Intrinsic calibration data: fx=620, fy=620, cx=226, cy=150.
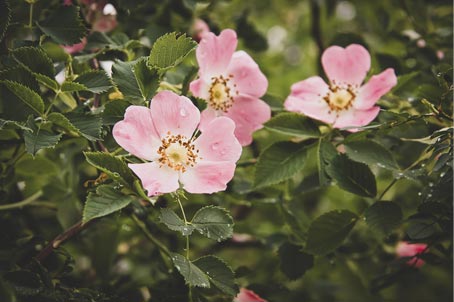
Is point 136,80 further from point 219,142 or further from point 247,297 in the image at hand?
point 247,297

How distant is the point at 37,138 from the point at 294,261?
0.54 metres

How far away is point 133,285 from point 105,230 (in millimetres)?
183

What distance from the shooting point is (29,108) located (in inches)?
37.7

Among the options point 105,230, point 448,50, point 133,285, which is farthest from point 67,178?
point 448,50

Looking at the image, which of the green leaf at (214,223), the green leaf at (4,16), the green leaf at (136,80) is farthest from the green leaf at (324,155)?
the green leaf at (4,16)

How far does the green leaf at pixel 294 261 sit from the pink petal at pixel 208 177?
304mm

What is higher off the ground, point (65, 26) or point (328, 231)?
point (65, 26)

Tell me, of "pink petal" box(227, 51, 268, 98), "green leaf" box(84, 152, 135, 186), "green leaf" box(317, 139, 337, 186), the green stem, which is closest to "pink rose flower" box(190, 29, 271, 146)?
"pink petal" box(227, 51, 268, 98)

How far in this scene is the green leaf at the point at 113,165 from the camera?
854 mm

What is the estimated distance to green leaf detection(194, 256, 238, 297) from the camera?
93cm

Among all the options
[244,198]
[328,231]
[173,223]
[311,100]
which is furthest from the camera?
[244,198]

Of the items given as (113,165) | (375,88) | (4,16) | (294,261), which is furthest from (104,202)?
(375,88)

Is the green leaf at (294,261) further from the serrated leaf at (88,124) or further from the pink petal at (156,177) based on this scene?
the serrated leaf at (88,124)

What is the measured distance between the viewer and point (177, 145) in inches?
38.5
